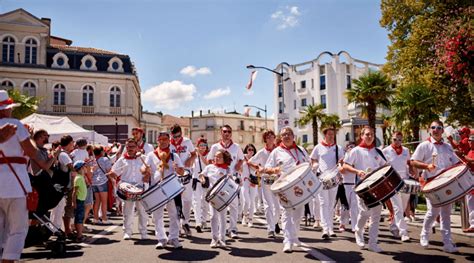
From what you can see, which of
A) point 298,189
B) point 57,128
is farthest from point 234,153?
point 57,128

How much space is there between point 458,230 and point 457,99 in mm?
14028

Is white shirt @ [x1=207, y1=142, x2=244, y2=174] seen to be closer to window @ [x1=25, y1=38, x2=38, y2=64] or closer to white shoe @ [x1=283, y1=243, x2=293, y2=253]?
white shoe @ [x1=283, y1=243, x2=293, y2=253]

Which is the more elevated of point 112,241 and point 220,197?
point 220,197

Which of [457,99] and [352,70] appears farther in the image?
[352,70]

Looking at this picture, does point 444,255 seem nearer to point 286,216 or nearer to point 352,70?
point 286,216

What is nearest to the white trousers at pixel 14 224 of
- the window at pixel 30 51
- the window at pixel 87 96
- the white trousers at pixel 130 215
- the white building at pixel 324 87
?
the white trousers at pixel 130 215

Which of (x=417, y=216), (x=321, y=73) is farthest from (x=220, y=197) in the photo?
(x=321, y=73)

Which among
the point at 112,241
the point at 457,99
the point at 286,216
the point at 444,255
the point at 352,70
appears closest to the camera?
the point at 444,255

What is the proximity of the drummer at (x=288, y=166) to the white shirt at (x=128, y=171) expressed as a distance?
107 inches

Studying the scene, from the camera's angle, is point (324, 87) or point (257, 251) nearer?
point (257, 251)

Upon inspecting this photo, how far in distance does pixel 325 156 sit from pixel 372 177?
2459 mm

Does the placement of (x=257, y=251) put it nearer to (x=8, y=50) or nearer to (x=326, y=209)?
(x=326, y=209)

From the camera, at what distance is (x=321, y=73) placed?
71562 mm

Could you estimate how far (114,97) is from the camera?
1870 inches
